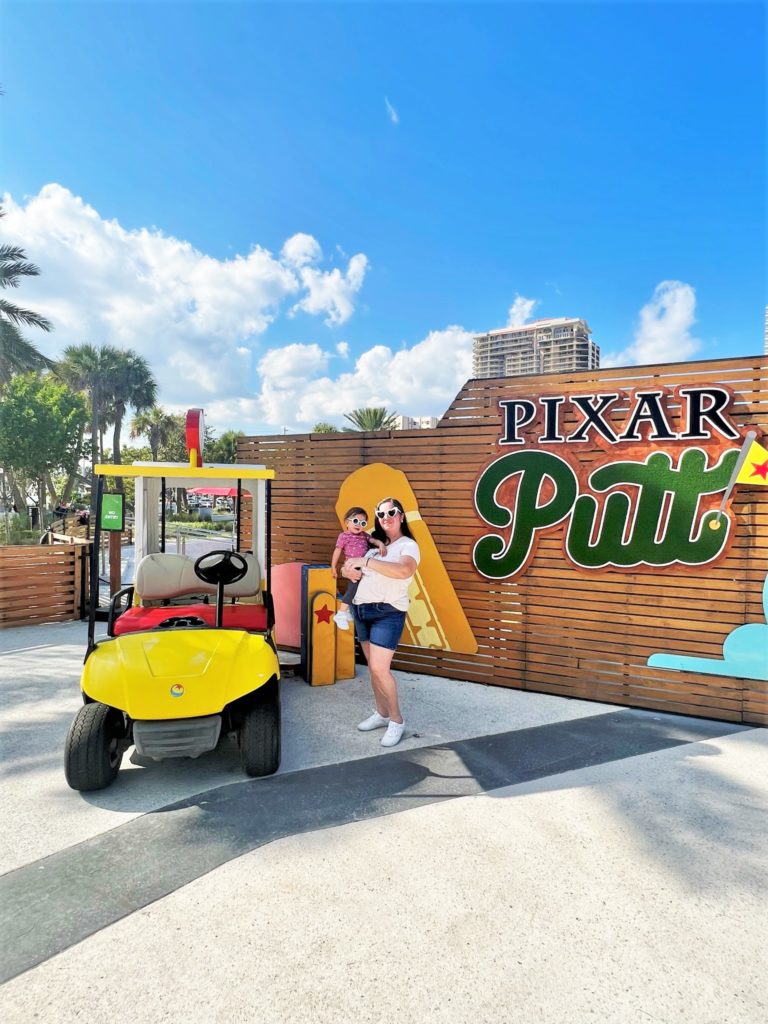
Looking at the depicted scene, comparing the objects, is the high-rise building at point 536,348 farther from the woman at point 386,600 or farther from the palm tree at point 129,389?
the woman at point 386,600

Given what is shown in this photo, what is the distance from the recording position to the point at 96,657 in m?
3.12

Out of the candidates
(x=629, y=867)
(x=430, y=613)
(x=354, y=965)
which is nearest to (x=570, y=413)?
(x=430, y=613)

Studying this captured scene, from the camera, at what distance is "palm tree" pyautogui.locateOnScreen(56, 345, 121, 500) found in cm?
3097

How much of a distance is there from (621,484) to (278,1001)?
14.0 ft

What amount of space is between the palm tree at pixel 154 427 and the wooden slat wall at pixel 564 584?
3864cm

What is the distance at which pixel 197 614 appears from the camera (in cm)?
380

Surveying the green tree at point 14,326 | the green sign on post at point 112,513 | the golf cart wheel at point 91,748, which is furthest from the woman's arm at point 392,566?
the green tree at point 14,326

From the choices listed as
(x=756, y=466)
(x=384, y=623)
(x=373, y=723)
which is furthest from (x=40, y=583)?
(x=756, y=466)

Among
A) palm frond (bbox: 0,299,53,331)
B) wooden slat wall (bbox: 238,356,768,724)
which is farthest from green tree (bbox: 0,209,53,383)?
wooden slat wall (bbox: 238,356,768,724)

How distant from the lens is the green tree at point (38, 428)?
961 inches

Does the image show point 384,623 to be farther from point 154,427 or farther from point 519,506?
point 154,427

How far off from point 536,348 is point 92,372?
26708 mm

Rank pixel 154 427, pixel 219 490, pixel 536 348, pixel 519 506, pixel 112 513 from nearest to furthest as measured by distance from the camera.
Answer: pixel 112 513
pixel 219 490
pixel 519 506
pixel 536 348
pixel 154 427

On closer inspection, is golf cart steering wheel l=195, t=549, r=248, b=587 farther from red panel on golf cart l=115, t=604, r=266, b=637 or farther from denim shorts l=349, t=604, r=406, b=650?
denim shorts l=349, t=604, r=406, b=650
